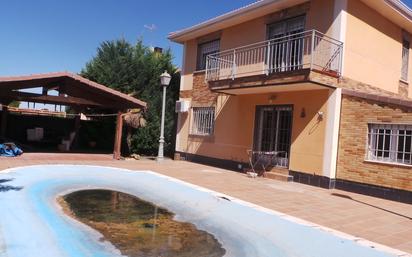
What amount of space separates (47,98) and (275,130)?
988cm

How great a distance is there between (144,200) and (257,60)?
328 inches

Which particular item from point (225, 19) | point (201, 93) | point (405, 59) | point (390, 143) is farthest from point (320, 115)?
point (201, 93)

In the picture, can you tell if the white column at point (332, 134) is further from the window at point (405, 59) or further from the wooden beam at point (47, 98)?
the wooden beam at point (47, 98)

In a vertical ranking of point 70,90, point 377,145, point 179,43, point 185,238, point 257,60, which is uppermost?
point 179,43

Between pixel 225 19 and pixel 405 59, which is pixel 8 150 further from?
pixel 405 59

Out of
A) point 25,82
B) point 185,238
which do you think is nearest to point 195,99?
point 25,82

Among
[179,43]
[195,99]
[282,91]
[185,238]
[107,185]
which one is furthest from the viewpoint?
[179,43]

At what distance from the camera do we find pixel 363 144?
11836 millimetres

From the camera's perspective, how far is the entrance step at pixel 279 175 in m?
13.8

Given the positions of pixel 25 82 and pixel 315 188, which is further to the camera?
pixel 25 82

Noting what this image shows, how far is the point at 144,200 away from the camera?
32.1 feet

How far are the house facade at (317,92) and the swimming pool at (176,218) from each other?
15.4 ft

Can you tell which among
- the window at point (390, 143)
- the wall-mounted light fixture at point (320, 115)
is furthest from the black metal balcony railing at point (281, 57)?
the window at point (390, 143)

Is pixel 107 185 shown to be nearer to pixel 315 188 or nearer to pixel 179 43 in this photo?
pixel 315 188
